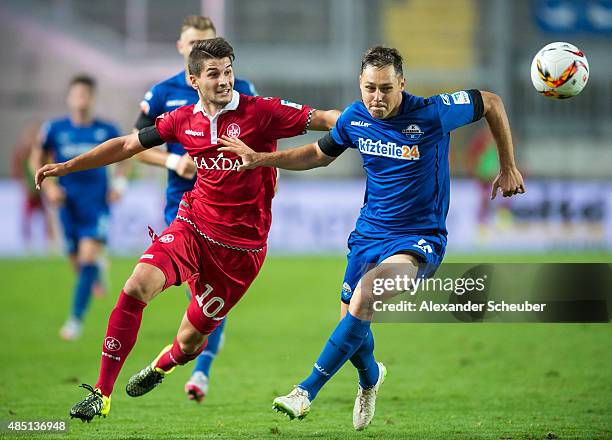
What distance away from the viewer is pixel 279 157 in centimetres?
606

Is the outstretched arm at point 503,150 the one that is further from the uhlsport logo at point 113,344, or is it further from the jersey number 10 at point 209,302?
the uhlsport logo at point 113,344

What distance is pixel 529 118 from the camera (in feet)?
67.3

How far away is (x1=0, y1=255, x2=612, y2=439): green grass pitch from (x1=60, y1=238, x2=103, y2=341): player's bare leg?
0.18m

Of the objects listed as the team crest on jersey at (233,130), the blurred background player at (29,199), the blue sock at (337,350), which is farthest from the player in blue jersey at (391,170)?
the blurred background player at (29,199)

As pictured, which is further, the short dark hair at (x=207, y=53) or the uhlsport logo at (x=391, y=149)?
the short dark hair at (x=207, y=53)

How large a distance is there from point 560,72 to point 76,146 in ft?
22.5

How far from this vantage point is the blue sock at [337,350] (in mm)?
5867

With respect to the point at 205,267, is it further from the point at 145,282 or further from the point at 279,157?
the point at 279,157

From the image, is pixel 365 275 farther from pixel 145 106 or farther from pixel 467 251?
pixel 467 251

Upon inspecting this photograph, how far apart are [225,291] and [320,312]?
6142 millimetres

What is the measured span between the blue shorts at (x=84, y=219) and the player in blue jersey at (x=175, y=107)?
368 cm

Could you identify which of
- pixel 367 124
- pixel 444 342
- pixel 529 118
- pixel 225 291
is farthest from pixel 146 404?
pixel 529 118

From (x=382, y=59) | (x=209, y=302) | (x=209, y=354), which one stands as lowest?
(x=209, y=354)

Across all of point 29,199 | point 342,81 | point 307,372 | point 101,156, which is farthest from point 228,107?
point 342,81
